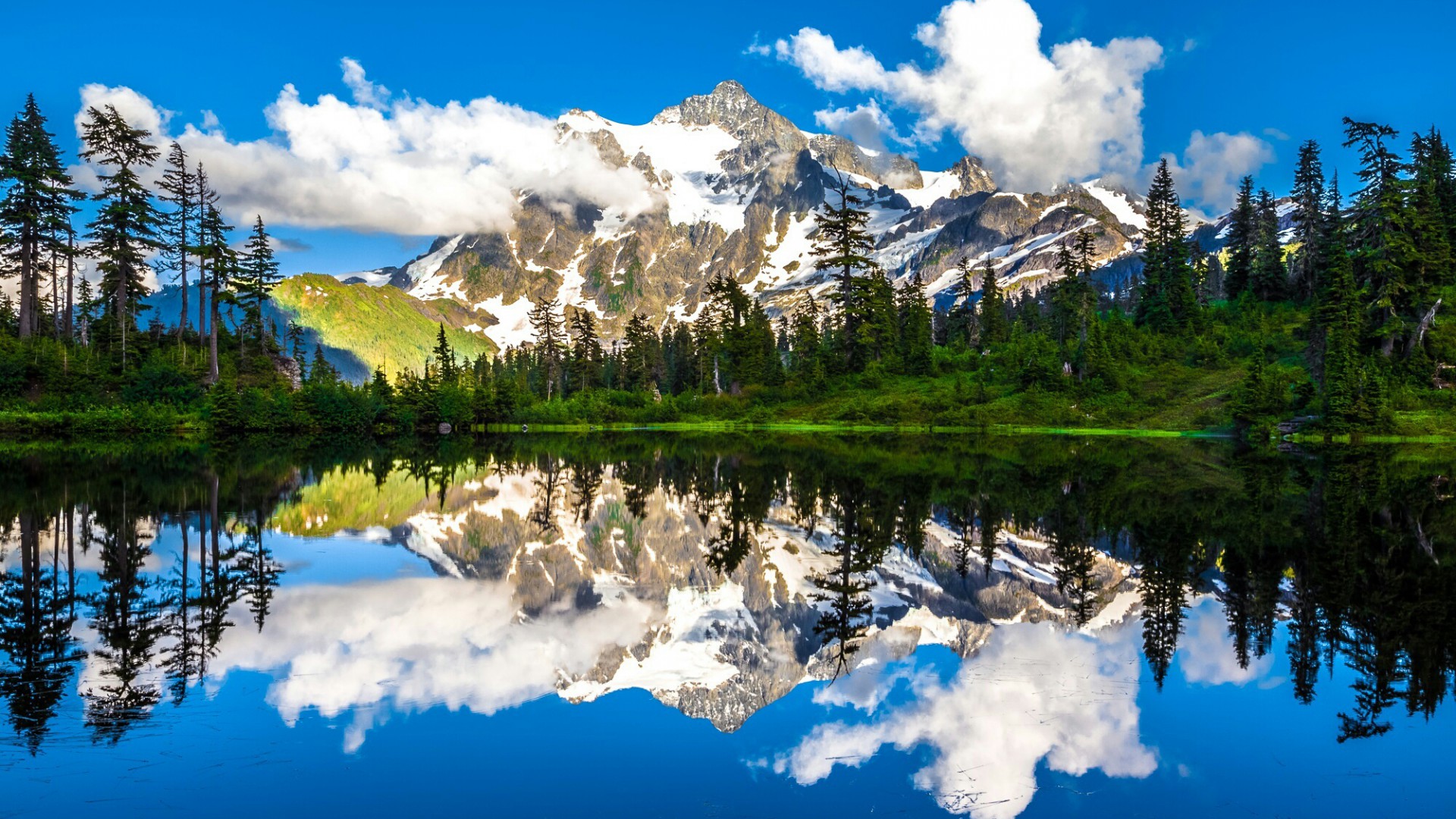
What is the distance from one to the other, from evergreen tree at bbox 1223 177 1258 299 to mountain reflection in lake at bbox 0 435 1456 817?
71.3m

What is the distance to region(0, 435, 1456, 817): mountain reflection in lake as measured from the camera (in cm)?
710

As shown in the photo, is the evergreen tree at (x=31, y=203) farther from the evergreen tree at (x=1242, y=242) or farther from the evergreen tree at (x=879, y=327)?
the evergreen tree at (x=1242, y=242)

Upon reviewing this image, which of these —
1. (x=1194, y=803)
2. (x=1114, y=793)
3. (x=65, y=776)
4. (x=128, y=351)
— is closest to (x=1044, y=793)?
(x=1114, y=793)

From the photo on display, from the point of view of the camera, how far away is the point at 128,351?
6309 centimetres

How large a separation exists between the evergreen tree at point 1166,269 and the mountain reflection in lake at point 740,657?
6067 cm

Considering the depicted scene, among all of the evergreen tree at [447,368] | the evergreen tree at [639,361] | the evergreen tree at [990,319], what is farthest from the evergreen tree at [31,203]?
the evergreen tree at [990,319]

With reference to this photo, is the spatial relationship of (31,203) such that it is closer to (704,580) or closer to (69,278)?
(69,278)

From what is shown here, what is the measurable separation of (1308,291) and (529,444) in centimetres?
6953

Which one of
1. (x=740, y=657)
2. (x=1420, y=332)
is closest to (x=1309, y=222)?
(x=1420, y=332)

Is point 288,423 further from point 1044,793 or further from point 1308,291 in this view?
point 1308,291

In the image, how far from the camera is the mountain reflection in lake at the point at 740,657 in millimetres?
Result: 7102

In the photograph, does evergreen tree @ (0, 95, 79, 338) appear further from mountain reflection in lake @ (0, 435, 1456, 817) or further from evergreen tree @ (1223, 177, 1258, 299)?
evergreen tree @ (1223, 177, 1258, 299)

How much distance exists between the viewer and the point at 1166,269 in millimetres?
81062

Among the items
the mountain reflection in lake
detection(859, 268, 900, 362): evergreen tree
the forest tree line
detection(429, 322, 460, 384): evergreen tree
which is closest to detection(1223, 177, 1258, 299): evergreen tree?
the forest tree line
